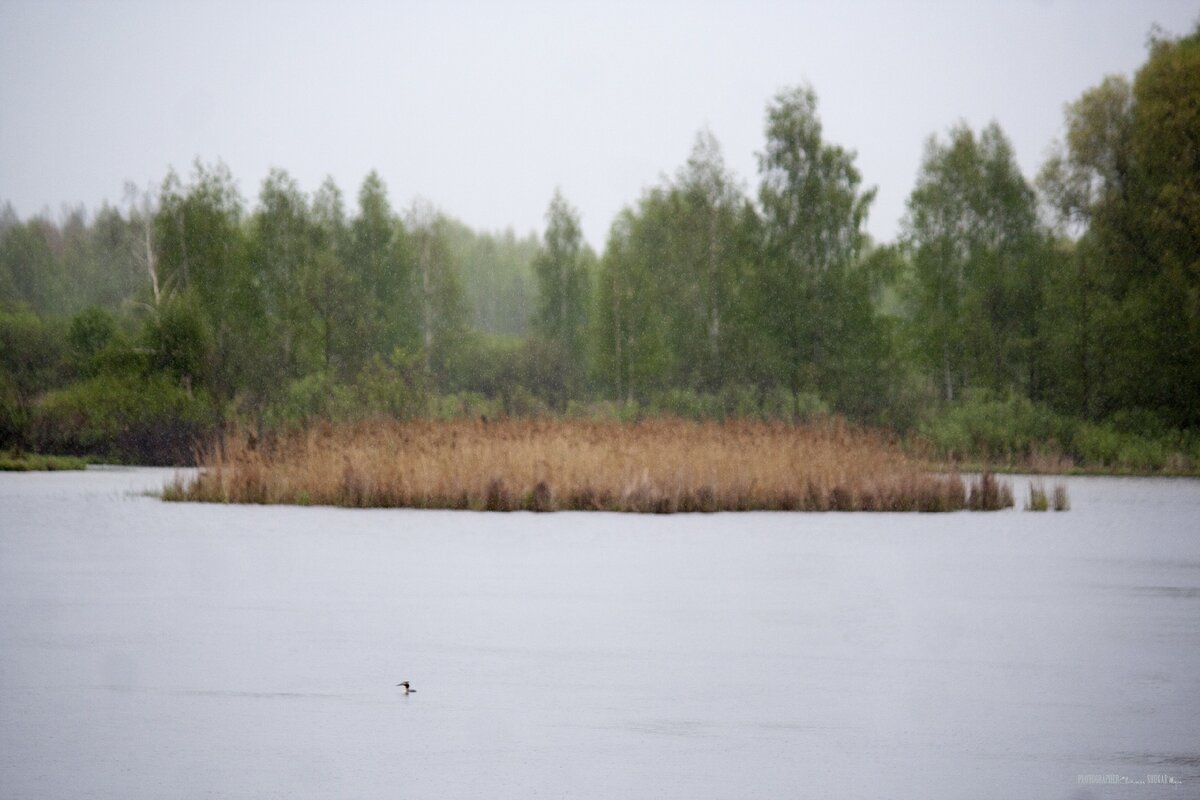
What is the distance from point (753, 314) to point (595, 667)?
3030cm

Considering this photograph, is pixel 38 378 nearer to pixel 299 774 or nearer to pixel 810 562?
pixel 810 562

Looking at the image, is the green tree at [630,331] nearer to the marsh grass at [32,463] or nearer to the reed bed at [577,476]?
the marsh grass at [32,463]

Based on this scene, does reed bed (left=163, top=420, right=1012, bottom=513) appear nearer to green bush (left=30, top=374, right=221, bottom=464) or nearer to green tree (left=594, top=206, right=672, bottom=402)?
green bush (left=30, top=374, right=221, bottom=464)

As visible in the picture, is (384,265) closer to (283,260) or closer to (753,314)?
(283,260)

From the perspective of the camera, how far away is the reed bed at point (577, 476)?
55.8 feet

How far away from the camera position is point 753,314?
3641 cm

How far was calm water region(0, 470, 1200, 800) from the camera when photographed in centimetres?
464

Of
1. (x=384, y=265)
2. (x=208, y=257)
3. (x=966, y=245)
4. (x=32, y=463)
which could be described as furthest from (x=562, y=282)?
(x=32, y=463)

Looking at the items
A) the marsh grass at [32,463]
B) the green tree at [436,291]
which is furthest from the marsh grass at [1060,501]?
the green tree at [436,291]

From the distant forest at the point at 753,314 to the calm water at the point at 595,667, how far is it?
38.1 feet

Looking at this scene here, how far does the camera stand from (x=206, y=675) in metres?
6.37

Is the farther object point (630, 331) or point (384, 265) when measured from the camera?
point (384, 265)

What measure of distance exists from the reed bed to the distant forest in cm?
402

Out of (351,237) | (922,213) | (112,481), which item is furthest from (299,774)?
(351,237)
